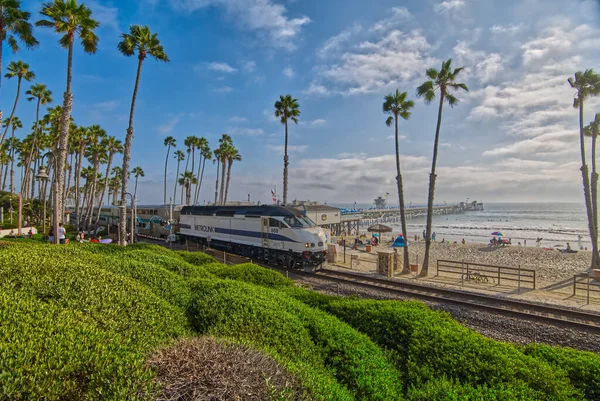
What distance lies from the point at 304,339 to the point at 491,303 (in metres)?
10.8

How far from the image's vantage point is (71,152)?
136 feet

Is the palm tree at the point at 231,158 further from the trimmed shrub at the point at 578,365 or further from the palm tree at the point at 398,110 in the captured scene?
the trimmed shrub at the point at 578,365

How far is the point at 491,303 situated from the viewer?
1272 centimetres

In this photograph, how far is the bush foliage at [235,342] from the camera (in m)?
3.09

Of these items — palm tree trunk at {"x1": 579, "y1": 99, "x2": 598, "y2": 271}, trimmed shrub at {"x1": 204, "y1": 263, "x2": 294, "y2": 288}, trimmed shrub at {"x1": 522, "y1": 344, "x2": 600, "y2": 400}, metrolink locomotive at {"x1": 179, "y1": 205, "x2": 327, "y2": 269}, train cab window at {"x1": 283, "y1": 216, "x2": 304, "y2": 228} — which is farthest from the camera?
palm tree trunk at {"x1": 579, "y1": 99, "x2": 598, "y2": 271}

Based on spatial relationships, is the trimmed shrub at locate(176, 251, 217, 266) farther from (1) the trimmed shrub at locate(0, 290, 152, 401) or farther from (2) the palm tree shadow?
(2) the palm tree shadow

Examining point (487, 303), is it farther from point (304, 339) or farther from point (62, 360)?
point (62, 360)

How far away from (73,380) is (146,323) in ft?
5.84

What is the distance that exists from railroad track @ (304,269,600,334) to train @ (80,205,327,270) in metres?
2.27

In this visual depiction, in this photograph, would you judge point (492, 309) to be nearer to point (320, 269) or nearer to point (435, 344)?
point (435, 344)

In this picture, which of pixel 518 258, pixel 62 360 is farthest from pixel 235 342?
pixel 518 258

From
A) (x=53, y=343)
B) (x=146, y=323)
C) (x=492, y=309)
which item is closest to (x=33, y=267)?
(x=146, y=323)

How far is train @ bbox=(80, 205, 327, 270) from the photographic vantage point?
18094 mm

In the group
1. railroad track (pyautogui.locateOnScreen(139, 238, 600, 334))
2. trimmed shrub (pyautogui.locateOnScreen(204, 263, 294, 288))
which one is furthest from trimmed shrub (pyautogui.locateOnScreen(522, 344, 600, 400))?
trimmed shrub (pyautogui.locateOnScreen(204, 263, 294, 288))
